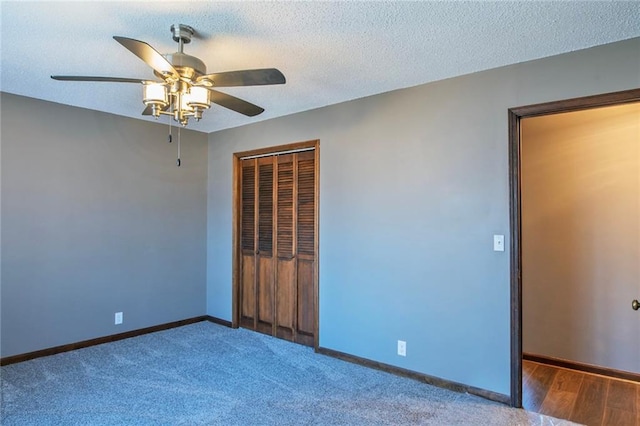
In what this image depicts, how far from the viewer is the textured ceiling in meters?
1.97

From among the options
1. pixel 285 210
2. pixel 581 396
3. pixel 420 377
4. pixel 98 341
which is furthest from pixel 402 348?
pixel 98 341

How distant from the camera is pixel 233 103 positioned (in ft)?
8.11

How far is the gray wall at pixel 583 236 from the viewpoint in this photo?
321 cm

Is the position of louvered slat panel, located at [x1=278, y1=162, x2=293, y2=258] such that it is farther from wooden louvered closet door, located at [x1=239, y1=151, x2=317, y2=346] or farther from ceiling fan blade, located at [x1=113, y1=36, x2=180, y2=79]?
ceiling fan blade, located at [x1=113, y1=36, x2=180, y2=79]

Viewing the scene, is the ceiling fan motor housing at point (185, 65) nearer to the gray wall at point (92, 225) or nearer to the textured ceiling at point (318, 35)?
the textured ceiling at point (318, 35)

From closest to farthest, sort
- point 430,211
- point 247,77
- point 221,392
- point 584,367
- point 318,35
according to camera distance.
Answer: point 247,77
point 318,35
point 221,392
point 430,211
point 584,367

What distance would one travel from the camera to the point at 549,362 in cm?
354

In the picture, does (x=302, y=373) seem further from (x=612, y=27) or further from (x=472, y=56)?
(x=612, y=27)

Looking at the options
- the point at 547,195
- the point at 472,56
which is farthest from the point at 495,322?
the point at 472,56

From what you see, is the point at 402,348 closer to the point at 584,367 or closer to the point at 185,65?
the point at 584,367

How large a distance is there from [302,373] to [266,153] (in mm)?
2287

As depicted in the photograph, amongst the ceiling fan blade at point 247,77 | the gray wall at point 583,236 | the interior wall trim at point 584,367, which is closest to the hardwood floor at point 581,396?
the interior wall trim at point 584,367

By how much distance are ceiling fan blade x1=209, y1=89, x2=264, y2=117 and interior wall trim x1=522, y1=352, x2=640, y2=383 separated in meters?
3.28

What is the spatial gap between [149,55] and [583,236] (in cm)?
360
